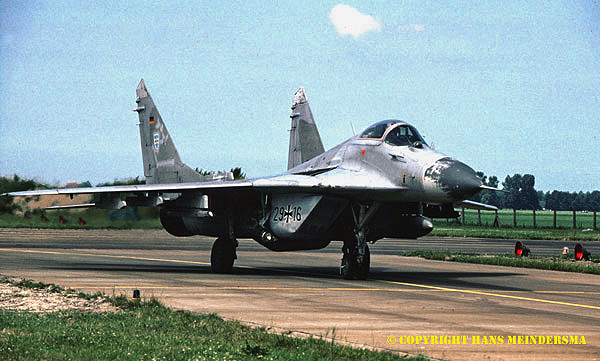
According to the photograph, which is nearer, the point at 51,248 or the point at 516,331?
the point at 516,331

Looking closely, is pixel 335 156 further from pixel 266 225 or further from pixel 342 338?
pixel 342 338

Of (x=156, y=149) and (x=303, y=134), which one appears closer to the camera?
(x=156, y=149)

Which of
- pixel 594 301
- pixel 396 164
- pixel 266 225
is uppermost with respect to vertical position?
pixel 396 164

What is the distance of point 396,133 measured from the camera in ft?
60.0

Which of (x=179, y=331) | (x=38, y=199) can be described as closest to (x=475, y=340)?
(x=179, y=331)

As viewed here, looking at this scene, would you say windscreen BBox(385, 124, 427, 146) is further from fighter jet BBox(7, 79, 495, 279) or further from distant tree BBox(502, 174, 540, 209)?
distant tree BBox(502, 174, 540, 209)

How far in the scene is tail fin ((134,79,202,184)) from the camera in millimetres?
25469

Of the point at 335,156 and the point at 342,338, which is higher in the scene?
the point at 335,156

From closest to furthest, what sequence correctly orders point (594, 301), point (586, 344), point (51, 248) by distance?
point (586, 344) < point (594, 301) < point (51, 248)

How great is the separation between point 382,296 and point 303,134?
12.3m

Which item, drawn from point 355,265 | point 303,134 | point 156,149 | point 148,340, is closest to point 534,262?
point 303,134

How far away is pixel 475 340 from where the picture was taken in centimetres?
975

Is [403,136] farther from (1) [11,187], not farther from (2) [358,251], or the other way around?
(1) [11,187]

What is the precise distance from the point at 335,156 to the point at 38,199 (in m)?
29.8
